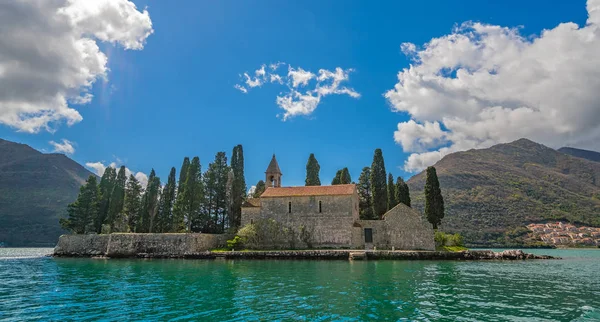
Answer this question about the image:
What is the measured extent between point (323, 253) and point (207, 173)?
78.5 ft

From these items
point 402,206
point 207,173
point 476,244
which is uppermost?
point 207,173

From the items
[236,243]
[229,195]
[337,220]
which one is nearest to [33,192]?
[229,195]

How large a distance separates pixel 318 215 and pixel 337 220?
245cm

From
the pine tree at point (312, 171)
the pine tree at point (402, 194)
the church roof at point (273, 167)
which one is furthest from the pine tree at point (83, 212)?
the pine tree at point (402, 194)

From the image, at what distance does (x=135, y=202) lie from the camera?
51156mm

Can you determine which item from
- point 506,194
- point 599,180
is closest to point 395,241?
point 506,194

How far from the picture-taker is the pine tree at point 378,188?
47.4m

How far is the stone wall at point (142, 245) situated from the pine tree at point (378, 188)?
2133 cm

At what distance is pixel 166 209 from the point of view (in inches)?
1977

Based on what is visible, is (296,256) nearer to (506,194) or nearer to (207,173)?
(207,173)

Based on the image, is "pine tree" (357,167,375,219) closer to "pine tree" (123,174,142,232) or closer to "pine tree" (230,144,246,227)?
"pine tree" (230,144,246,227)

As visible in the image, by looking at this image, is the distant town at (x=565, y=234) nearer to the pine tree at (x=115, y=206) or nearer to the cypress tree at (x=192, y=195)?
the cypress tree at (x=192, y=195)

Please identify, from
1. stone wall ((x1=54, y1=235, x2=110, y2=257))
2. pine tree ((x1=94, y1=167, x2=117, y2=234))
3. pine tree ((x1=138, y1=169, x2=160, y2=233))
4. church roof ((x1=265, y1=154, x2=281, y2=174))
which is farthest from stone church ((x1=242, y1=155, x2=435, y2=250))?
pine tree ((x1=94, y1=167, x2=117, y2=234))

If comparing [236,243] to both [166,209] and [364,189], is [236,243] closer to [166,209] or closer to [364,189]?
[166,209]
